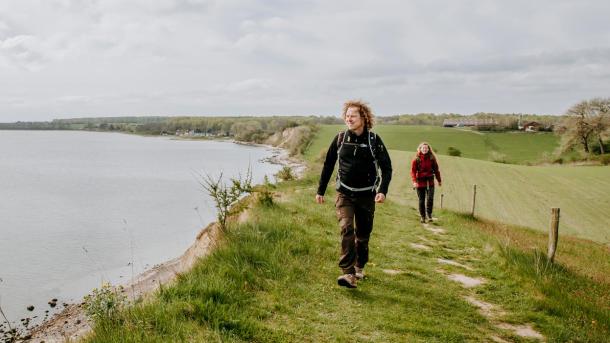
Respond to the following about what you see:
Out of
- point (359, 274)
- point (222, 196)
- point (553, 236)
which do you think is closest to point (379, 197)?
point (359, 274)

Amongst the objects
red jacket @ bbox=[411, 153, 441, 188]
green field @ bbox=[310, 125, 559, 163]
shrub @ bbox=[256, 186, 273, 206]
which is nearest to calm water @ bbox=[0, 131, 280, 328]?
shrub @ bbox=[256, 186, 273, 206]

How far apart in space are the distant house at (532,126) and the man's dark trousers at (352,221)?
324ft

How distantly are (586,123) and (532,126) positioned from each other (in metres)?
35.7

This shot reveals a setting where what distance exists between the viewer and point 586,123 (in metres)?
59.6

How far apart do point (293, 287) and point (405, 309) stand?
1.50 meters

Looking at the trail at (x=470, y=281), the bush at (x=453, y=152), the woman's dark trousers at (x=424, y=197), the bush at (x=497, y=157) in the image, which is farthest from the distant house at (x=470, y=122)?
the trail at (x=470, y=281)

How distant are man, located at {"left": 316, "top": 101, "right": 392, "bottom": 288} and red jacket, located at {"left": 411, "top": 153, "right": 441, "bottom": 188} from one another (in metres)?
6.84

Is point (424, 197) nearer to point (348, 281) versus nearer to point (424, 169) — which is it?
point (424, 169)

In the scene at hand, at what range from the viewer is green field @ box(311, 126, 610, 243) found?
2428 cm

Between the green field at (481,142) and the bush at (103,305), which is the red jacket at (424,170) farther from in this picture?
A: the green field at (481,142)

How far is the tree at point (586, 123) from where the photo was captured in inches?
2296

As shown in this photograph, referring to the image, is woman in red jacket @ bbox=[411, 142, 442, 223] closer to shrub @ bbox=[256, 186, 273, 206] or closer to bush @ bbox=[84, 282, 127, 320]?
shrub @ bbox=[256, 186, 273, 206]

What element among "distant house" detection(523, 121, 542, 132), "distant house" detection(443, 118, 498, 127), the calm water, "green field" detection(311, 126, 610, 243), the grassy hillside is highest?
"distant house" detection(443, 118, 498, 127)

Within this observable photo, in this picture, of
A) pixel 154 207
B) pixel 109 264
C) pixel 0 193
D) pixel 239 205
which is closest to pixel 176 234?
pixel 109 264
